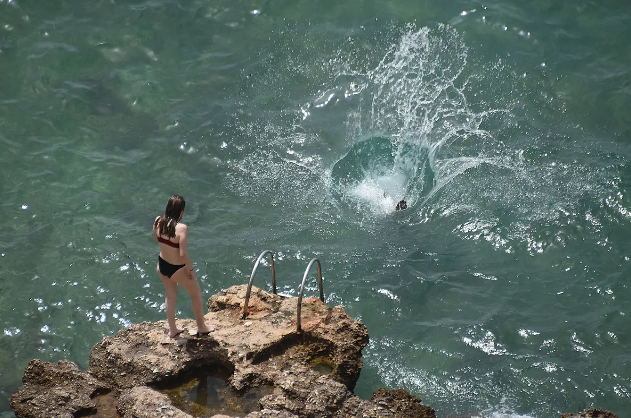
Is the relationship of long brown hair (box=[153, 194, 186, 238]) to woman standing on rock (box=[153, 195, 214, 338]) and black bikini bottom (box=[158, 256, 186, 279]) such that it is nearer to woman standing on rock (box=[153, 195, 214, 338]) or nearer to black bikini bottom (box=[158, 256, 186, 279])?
woman standing on rock (box=[153, 195, 214, 338])

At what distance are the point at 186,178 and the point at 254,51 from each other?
3685 mm

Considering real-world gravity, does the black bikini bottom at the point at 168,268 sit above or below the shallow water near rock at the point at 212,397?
above

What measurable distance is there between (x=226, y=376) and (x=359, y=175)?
19.1ft

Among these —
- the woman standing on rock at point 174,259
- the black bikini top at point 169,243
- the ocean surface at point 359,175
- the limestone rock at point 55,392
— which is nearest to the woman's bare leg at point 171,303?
the woman standing on rock at point 174,259

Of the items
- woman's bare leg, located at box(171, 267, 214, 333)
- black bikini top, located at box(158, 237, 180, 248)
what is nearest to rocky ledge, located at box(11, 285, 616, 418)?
woman's bare leg, located at box(171, 267, 214, 333)

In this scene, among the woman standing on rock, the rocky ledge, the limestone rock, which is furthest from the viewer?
the woman standing on rock

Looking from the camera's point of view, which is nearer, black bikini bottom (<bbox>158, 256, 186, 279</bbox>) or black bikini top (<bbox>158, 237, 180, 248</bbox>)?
black bikini top (<bbox>158, 237, 180, 248</bbox>)

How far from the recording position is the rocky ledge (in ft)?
21.7

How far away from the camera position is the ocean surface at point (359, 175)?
956cm

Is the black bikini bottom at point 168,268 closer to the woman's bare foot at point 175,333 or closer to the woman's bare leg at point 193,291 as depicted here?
the woman's bare leg at point 193,291

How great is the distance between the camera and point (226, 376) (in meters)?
7.25

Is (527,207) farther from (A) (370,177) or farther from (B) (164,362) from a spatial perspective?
(B) (164,362)

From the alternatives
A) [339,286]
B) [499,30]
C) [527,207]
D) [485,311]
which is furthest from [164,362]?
[499,30]

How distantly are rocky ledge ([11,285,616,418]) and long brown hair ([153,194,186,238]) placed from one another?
1204 millimetres
